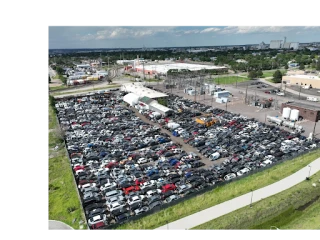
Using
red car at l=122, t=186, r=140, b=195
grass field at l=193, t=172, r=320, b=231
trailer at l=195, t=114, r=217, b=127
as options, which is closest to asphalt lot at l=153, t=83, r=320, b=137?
trailer at l=195, t=114, r=217, b=127

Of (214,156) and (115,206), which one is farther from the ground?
(214,156)

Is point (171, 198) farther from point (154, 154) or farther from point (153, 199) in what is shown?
point (154, 154)

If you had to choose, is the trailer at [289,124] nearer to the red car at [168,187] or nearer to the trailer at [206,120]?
the trailer at [206,120]

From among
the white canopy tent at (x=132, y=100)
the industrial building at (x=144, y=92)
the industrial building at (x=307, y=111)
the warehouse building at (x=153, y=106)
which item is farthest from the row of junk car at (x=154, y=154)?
the industrial building at (x=144, y=92)

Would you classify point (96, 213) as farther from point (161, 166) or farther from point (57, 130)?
point (57, 130)

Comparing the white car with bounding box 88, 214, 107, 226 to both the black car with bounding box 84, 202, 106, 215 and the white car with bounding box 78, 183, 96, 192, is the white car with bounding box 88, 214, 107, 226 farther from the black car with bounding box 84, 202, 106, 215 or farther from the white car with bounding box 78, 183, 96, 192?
the white car with bounding box 78, 183, 96, 192

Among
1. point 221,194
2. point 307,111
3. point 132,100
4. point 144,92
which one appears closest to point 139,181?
point 221,194
